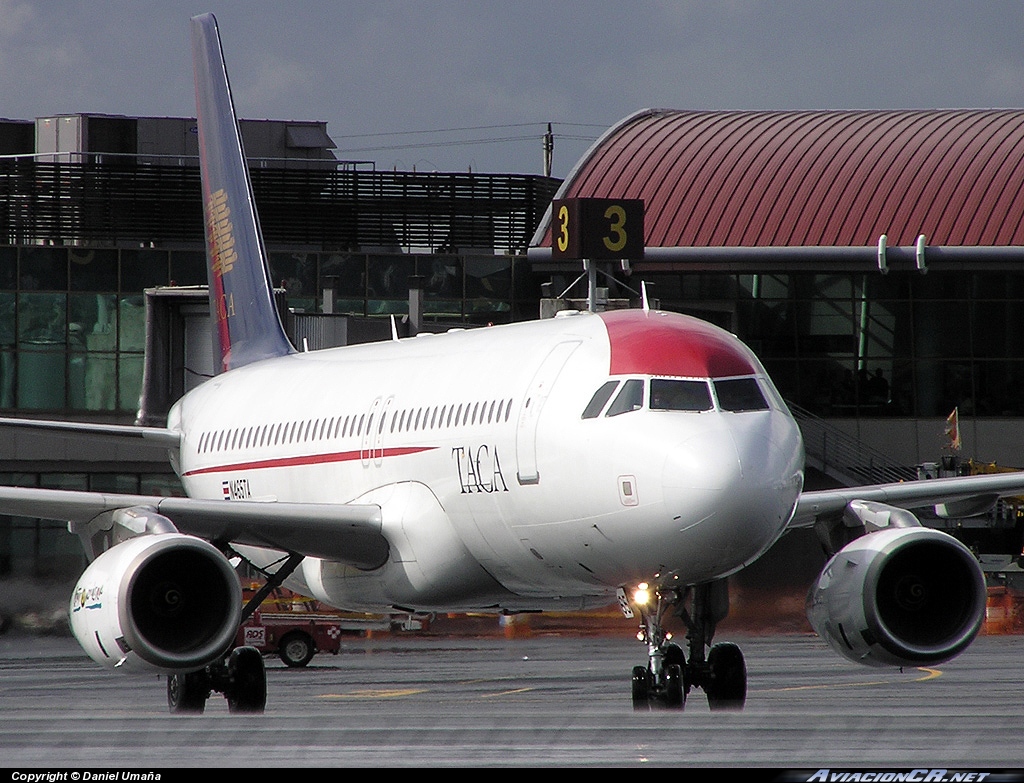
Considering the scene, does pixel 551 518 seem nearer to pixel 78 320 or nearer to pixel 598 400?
pixel 598 400

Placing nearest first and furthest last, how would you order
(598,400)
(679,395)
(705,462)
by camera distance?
1. (705,462)
2. (679,395)
3. (598,400)

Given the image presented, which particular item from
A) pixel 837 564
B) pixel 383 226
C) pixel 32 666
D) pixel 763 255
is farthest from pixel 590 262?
pixel 837 564

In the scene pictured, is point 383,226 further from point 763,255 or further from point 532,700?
point 532,700

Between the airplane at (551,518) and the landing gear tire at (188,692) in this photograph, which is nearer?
the airplane at (551,518)

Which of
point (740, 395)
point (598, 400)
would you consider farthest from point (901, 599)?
point (598, 400)

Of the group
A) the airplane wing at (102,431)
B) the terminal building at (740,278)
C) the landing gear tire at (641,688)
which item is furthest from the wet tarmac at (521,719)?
the terminal building at (740,278)

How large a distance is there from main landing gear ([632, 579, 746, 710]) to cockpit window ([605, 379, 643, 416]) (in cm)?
184

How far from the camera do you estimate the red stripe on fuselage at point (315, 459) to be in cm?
1841

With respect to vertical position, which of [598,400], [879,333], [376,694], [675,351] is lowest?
[376,694]

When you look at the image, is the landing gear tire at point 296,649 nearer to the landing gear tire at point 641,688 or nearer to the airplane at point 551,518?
the airplane at point 551,518

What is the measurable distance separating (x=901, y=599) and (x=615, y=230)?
1141 inches

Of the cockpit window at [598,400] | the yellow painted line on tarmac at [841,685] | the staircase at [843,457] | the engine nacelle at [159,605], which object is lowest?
the staircase at [843,457]

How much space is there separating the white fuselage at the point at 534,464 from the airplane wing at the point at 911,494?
210 centimetres

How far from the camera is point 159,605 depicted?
16.4 metres
